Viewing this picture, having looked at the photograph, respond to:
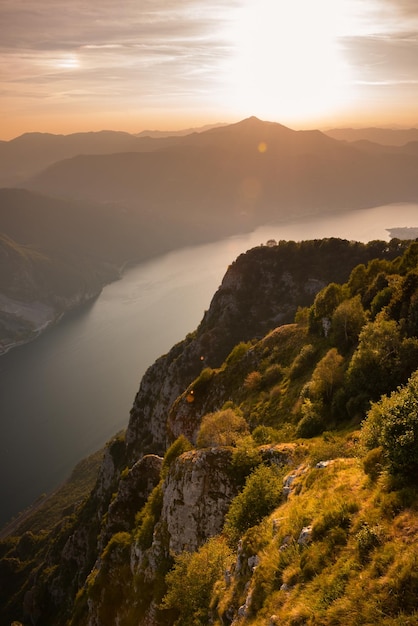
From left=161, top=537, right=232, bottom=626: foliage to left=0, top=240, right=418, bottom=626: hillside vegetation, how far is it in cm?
7

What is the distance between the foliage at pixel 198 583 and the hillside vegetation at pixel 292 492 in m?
0.07

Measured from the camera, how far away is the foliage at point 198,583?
1952 centimetres

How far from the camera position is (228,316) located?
94.0 m

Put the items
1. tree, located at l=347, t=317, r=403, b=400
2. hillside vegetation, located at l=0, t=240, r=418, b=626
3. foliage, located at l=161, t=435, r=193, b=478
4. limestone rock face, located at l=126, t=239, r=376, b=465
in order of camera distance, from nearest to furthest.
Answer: hillside vegetation, located at l=0, t=240, r=418, b=626 → tree, located at l=347, t=317, r=403, b=400 → foliage, located at l=161, t=435, r=193, b=478 → limestone rock face, located at l=126, t=239, r=376, b=465

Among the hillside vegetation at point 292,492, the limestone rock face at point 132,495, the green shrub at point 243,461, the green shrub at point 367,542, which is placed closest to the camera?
the green shrub at point 367,542

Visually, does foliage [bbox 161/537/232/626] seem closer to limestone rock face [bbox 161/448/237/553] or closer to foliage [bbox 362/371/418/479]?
limestone rock face [bbox 161/448/237/553]

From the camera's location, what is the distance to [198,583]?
19984 millimetres

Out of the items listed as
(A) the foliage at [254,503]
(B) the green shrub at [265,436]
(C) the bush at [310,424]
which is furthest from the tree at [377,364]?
(A) the foliage at [254,503]

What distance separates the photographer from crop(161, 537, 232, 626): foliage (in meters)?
19.5

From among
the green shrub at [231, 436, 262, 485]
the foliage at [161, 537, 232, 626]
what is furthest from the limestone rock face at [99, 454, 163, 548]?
the foliage at [161, 537, 232, 626]

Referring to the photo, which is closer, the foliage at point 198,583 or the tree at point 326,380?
the foliage at point 198,583

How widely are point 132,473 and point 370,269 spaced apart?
130ft

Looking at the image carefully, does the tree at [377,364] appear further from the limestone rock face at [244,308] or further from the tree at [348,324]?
the limestone rock face at [244,308]

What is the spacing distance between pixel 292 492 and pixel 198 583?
22.3ft
